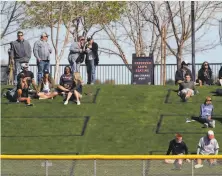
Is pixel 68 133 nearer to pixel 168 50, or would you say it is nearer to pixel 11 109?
pixel 11 109

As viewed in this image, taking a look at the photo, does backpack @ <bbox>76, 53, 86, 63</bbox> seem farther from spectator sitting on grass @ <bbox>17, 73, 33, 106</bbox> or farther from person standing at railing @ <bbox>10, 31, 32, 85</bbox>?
spectator sitting on grass @ <bbox>17, 73, 33, 106</bbox>

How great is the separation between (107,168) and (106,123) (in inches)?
289

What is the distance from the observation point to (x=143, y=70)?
A: 2827 cm

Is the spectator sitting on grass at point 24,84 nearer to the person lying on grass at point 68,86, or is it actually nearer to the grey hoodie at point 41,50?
the person lying on grass at point 68,86

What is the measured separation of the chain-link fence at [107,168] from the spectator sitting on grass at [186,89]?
821 cm

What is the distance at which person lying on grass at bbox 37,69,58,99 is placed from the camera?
24016 millimetres

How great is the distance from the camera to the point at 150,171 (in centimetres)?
1540

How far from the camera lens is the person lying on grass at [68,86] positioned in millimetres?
23672

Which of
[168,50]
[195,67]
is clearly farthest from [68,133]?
[168,50]

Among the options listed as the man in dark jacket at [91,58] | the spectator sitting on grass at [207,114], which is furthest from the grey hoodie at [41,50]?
the spectator sitting on grass at [207,114]

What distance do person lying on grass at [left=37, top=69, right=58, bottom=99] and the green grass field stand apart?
0.20 metres

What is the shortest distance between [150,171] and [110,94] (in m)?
10.0

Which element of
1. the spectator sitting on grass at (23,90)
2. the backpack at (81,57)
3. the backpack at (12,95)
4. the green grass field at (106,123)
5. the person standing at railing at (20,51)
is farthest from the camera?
the backpack at (81,57)

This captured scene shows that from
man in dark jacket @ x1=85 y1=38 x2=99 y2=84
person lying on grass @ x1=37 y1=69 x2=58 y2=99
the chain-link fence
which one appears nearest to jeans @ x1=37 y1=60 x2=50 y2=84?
person lying on grass @ x1=37 y1=69 x2=58 y2=99
